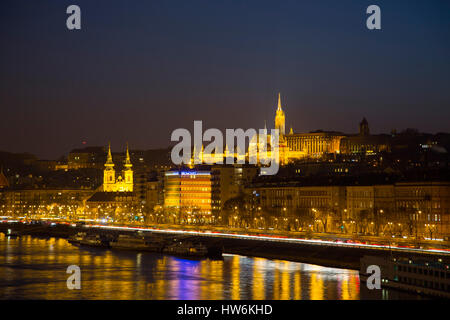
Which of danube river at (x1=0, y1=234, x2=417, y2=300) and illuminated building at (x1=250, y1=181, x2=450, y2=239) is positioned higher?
illuminated building at (x1=250, y1=181, x2=450, y2=239)

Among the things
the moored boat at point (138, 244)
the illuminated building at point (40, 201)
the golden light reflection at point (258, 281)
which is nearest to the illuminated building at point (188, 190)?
the moored boat at point (138, 244)

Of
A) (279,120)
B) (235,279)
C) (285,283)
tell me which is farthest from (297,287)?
(279,120)

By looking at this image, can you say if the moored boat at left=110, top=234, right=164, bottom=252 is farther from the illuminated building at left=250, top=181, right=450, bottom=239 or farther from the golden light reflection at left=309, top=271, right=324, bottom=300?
the golden light reflection at left=309, top=271, right=324, bottom=300

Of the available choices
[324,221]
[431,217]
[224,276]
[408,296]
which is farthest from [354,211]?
[408,296]

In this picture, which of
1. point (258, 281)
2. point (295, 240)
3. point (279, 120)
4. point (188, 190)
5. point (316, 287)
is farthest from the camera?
point (279, 120)

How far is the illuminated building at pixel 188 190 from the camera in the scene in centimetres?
11156

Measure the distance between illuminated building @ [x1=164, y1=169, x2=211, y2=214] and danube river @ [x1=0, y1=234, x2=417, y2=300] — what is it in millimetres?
45321

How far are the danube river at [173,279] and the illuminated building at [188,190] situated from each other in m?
45.3

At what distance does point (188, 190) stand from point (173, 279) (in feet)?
214

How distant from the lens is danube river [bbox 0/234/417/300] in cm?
4331

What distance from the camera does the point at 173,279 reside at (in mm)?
49938

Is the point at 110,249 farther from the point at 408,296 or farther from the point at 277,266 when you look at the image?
the point at 408,296

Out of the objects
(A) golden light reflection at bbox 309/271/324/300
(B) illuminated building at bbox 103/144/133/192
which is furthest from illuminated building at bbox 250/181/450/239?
(B) illuminated building at bbox 103/144/133/192

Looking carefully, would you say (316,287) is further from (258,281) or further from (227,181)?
(227,181)
